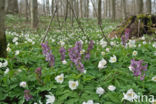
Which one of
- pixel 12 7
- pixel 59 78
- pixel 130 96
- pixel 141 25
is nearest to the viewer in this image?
pixel 130 96

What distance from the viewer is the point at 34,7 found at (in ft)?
36.7

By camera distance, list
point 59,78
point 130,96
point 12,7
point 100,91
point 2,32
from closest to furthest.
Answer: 1. point 130,96
2. point 100,91
3. point 59,78
4. point 2,32
5. point 12,7

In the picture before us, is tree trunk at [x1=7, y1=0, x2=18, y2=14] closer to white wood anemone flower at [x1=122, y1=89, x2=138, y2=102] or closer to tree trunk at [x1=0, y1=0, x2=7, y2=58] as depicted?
tree trunk at [x1=0, y1=0, x2=7, y2=58]

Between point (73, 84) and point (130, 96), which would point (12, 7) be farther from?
point (130, 96)

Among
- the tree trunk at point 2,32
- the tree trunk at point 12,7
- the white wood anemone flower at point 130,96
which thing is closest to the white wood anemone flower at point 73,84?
the white wood anemone flower at point 130,96

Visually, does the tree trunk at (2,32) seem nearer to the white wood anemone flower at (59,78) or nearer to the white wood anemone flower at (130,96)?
the white wood anemone flower at (59,78)

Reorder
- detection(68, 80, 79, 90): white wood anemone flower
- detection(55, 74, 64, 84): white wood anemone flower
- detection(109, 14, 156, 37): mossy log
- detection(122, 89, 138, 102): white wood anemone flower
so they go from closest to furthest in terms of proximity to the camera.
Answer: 1. detection(122, 89, 138, 102): white wood anemone flower
2. detection(68, 80, 79, 90): white wood anemone flower
3. detection(55, 74, 64, 84): white wood anemone flower
4. detection(109, 14, 156, 37): mossy log

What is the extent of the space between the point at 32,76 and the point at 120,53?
1615 mm

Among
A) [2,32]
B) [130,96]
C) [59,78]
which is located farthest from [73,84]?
[2,32]

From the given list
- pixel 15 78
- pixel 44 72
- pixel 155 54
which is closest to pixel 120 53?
pixel 155 54

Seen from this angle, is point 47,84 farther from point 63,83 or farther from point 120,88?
point 120,88

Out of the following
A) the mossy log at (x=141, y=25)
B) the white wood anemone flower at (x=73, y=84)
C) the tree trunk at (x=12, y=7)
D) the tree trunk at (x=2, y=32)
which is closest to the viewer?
the white wood anemone flower at (x=73, y=84)

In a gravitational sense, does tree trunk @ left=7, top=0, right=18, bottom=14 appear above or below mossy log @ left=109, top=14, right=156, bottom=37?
above

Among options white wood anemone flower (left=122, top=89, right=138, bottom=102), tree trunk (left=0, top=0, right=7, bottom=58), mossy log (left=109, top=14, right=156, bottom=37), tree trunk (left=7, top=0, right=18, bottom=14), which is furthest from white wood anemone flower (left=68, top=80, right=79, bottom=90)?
tree trunk (left=7, top=0, right=18, bottom=14)
